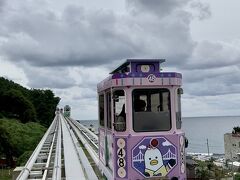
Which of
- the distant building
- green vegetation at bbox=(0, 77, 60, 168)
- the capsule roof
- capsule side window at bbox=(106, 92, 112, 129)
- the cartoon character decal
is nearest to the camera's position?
the cartoon character decal

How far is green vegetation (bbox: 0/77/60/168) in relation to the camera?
38.1 m

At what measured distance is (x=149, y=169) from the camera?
29.1 ft

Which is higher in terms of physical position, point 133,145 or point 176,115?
point 176,115

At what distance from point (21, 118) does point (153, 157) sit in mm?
62676

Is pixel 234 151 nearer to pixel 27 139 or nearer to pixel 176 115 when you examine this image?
pixel 27 139

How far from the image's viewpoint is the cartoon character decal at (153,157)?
8844mm

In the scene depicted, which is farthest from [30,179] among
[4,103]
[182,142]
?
[4,103]

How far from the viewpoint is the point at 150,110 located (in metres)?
9.11

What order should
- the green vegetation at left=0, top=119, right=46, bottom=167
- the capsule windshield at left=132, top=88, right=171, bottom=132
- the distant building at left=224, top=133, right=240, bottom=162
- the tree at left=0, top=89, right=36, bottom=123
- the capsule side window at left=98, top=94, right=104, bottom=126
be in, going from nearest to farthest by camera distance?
the capsule windshield at left=132, top=88, right=171, bottom=132, the capsule side window at left=98, top=94, right=104, bottom=126, the green vegetation at left=0, top=119, right=46, bottom=167, the tree at left=0, top=89, right=36, bottom=123, the distant building at left=224, top=133, right=240, bottom=162

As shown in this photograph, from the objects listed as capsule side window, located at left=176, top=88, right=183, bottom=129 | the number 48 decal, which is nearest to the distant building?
capsule side window, located at left=176, top=88, right=183, bottom=129

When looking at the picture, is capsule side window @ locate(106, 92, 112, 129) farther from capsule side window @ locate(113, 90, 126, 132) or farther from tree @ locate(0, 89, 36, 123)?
tree @ locate(0, 89, 36, 123)

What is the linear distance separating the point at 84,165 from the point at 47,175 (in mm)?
2017

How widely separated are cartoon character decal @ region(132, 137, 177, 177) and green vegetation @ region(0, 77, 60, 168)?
1822 centimetres

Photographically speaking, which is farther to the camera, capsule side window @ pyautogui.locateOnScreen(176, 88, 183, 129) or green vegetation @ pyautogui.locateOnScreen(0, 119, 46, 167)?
green vegetation @ pyautogui.locateOnScreen(0, 119, 46, 167)
